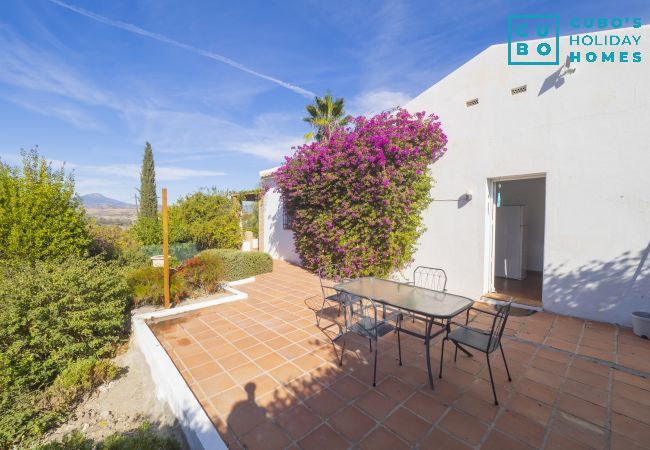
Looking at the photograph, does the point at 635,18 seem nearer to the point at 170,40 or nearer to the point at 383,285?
the point at 383,285

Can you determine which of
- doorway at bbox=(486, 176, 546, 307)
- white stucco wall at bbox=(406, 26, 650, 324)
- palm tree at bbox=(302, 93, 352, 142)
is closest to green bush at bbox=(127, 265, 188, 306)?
white stucco wall at bbox=(406, 26, 650, 324)

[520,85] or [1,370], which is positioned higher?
[520,85]

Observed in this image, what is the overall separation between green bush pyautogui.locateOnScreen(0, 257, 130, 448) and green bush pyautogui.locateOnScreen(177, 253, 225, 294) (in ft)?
5.10

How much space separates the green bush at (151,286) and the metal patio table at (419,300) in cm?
399

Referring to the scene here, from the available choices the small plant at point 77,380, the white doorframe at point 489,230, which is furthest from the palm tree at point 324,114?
the small plant at point 77,380

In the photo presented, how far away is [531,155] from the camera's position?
505 centimetres

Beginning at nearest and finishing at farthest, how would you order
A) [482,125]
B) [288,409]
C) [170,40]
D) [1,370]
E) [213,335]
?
[288,409] → [1,370] → [213,335] → [482,125] → [170,40]

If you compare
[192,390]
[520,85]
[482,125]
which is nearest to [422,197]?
[482,125]

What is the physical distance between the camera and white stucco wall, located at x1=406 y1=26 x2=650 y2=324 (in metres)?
4.18

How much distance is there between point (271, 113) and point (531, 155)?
1135 centimetres

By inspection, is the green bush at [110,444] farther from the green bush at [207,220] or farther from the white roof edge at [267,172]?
the white roof edge at [267,172]

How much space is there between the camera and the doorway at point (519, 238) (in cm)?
697

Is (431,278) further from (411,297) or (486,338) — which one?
(486,338)

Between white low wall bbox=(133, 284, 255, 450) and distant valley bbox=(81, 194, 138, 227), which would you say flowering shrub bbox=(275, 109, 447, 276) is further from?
distant valley bbox=(81, 194, 138, 227)
